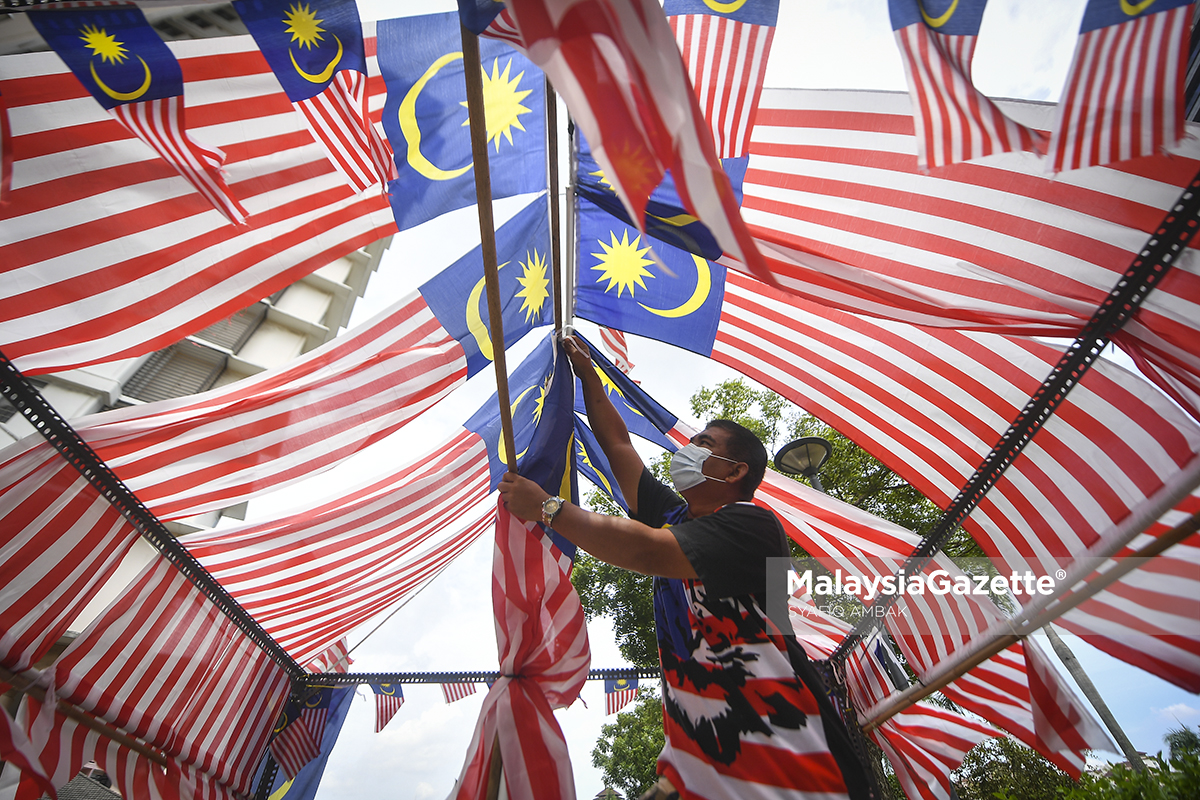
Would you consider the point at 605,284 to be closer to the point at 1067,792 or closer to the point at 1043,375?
the point at 1043,375

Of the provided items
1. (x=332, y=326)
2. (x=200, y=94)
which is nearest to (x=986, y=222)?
(x=200, y=94)

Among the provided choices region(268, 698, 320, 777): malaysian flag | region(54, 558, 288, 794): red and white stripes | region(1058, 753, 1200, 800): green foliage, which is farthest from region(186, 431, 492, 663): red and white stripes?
region(1058, 753, 1200, 800): green foliage

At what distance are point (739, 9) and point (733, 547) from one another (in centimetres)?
251

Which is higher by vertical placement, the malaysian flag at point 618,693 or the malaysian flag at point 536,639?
the malaysian flag at point 618,693

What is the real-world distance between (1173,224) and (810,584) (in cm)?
389

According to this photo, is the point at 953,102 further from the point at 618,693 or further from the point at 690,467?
the point at 618,693

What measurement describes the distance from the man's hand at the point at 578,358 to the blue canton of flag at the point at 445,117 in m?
1.03

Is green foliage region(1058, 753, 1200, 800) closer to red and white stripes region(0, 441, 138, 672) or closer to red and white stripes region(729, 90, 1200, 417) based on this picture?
red and white stripes region(729, 90, 1200, 417)

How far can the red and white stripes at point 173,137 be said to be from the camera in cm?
207

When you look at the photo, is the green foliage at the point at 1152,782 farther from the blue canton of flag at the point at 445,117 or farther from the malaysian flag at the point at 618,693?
the blue canton of flag at the point at 445,117

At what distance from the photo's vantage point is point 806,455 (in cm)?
667

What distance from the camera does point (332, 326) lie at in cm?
1625

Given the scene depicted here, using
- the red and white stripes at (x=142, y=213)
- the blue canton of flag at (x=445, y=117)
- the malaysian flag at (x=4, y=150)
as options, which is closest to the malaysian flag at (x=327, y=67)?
the blue canton of flag at (x=445, y=117)

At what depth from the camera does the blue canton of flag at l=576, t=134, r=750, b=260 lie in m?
2.41
